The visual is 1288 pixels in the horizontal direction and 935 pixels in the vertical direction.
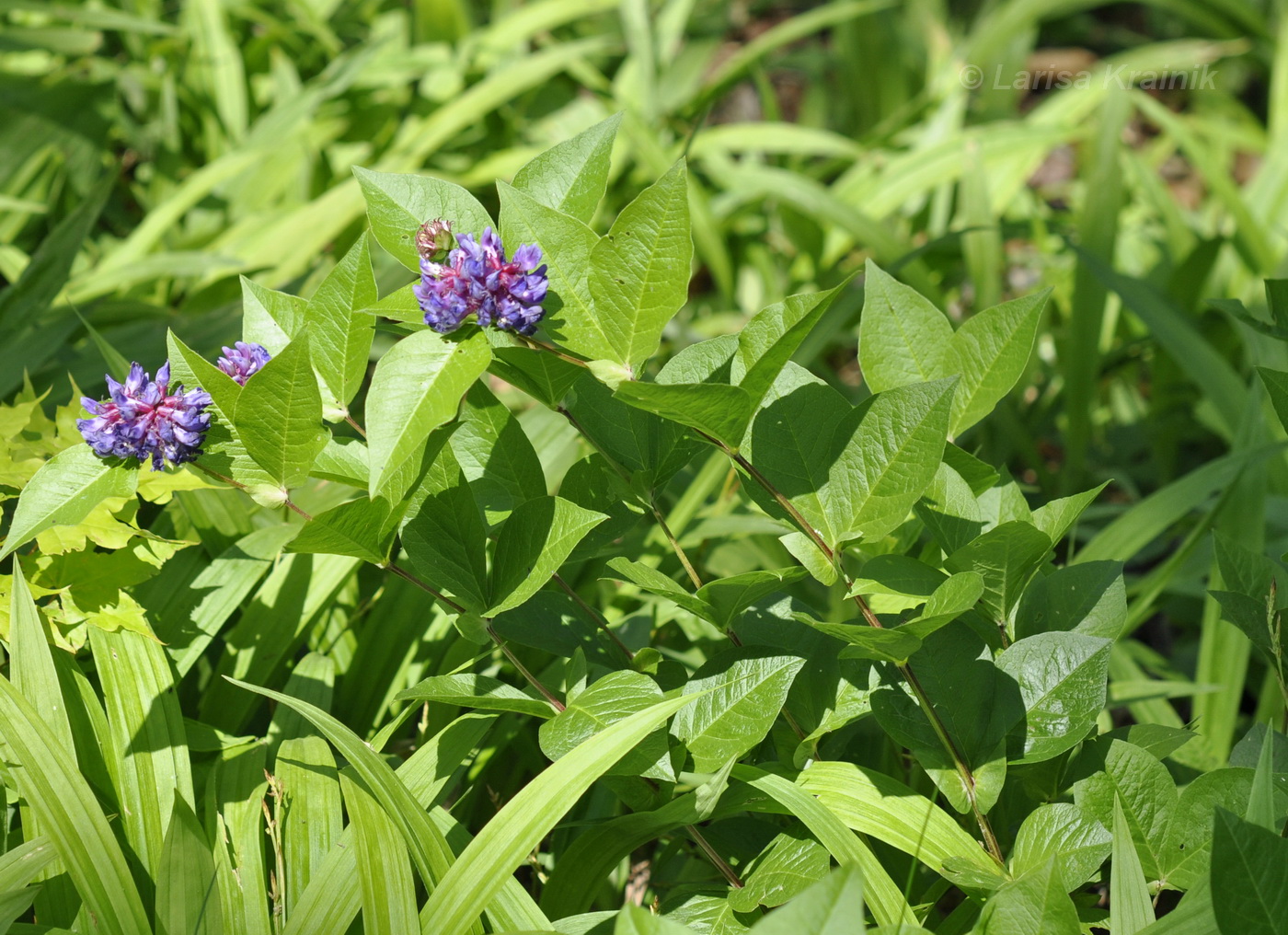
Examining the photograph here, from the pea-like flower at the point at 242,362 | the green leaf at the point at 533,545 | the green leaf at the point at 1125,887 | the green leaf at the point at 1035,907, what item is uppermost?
the pea-like flower at the point at 242,362

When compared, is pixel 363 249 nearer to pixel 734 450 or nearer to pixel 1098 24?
pixel 734 450

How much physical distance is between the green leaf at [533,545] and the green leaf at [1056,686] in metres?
0.37

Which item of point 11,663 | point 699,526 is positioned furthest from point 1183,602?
point 11,663

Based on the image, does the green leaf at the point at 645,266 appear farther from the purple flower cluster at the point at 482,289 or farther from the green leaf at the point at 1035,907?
the green leaf at the point at 1035,907

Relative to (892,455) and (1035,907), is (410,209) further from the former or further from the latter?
(1035,907)

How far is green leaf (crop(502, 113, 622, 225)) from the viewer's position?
73 cm

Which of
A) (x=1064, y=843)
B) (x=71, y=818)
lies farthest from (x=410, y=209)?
(x=1064, y=843)

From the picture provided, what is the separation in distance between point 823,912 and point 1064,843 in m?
0.31

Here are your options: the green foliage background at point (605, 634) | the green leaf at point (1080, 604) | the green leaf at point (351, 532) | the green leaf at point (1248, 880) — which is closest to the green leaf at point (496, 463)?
the green foliage background at point (605, 634)

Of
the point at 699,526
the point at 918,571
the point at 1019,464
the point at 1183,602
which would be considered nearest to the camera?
the point at 918,571

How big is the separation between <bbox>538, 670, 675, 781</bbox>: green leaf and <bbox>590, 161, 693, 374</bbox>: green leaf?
262 millimetres

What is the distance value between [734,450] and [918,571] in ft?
0.62

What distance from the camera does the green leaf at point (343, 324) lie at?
73 cm

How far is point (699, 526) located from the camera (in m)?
1.42
